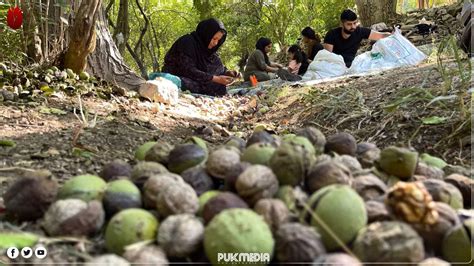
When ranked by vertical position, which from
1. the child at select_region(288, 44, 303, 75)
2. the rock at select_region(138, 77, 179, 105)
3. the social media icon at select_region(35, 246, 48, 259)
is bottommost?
the child at select_region(288, 44, 303, 75)

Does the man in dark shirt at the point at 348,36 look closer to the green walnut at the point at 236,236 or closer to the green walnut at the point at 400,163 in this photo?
the green walnut at the point at 400,163

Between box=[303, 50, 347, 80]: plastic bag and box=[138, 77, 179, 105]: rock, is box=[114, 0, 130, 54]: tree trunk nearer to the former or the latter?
box=[303, 50, 347, 80]: plastic bag

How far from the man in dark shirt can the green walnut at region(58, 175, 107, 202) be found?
20.8 feet

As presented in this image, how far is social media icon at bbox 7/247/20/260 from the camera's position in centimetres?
103

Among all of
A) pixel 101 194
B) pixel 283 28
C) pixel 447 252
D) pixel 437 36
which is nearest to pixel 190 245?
pixel 101 194

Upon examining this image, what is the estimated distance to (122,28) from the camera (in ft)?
26.6

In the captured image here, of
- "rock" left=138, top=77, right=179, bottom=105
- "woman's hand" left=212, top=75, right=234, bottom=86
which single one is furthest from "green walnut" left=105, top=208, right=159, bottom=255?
"woman's hand" left=212, top=75, right=234, bottom=86

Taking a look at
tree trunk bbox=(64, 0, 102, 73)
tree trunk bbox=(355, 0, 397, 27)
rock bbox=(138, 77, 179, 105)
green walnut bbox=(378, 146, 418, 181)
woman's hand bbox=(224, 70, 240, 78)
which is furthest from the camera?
tree trunk bbox=(355, 0, 397, 27)

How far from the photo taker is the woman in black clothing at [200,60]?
19.1 ft

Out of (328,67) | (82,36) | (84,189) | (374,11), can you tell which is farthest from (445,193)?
(374,11)

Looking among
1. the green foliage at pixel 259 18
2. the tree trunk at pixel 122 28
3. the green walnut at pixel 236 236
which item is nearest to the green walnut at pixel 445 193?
the green walnut at pixel 236 236

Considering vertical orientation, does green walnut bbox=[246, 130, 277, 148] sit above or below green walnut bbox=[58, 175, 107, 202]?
above

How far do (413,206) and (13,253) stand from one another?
0.87 metres

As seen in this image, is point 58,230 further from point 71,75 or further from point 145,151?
point 71,75
